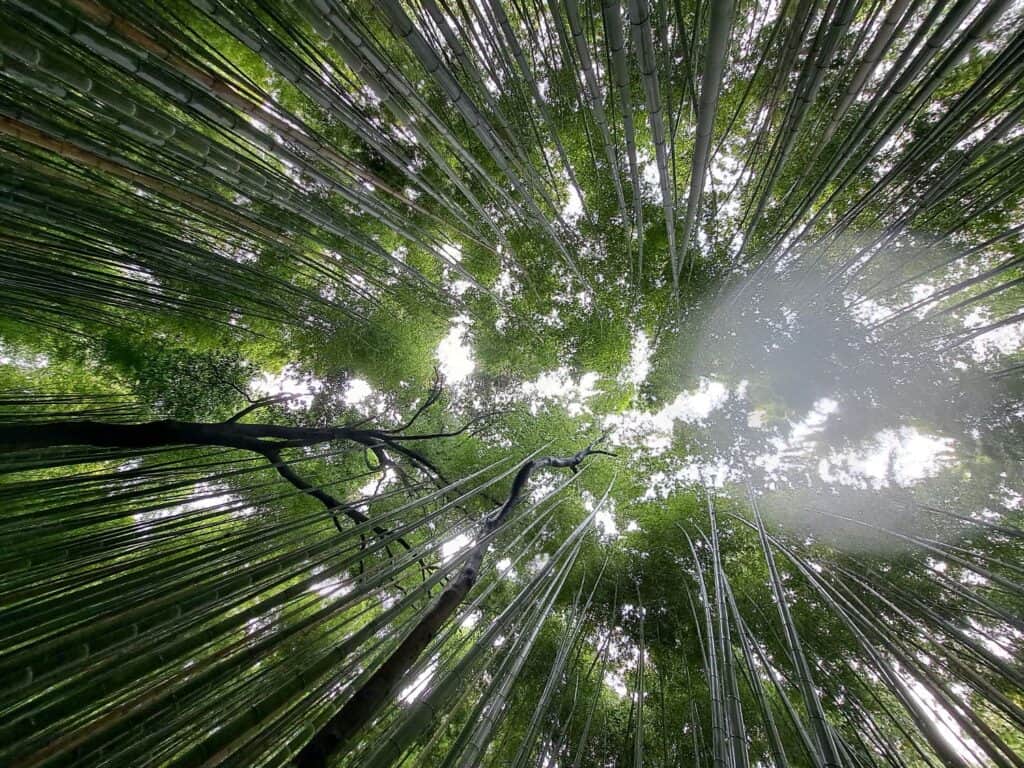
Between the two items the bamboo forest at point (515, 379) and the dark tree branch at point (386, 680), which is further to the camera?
the bamboo forest at point (515, 379)

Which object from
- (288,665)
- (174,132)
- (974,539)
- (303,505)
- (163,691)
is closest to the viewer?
(163,691)

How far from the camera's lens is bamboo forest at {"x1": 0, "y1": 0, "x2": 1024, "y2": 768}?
129 cm

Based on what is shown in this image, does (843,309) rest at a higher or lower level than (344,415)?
higher

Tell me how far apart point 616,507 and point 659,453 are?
2.92ft

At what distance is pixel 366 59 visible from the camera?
5.17 feet

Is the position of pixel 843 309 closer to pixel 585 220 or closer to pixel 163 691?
pixel 585 220

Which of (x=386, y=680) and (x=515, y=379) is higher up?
(x=515, y=379)

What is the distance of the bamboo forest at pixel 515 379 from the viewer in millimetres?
1293

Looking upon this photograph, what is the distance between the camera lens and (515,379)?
5355mm

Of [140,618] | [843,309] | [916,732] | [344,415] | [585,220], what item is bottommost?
[916,732]

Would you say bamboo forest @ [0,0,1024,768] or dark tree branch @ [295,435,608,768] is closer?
dark tree branch @ [295,435,608,768]

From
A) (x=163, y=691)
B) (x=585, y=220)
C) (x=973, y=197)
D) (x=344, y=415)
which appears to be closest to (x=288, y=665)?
(x=163, y=691)

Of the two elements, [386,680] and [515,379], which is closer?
[386,680]

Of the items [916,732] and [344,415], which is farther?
[344,415]
